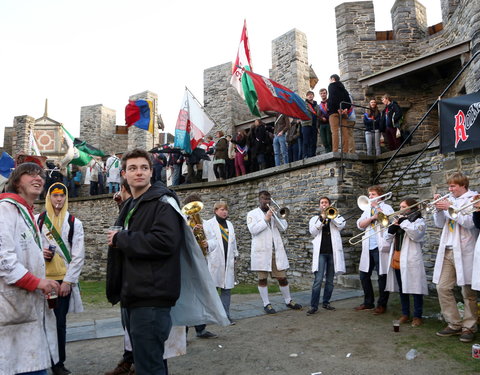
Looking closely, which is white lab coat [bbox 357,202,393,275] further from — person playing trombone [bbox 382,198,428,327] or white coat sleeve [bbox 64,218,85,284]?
white coat sleeve [bbox 64,218,85,284]

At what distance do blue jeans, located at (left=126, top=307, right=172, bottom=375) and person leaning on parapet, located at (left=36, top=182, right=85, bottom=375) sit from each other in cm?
169

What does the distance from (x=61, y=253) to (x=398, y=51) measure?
12869mm

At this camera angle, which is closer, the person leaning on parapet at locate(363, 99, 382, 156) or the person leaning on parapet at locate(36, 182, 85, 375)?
the person leaning on parapet at locate(36, 182, 85, 375)

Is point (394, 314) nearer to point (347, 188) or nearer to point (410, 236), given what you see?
point (410, 236)

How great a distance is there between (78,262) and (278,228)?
12.2ft

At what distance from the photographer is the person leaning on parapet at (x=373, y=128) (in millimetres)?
10391

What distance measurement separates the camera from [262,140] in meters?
11.8

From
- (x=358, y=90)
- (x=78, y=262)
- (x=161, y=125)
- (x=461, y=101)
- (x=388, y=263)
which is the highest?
(x=161, y=125)

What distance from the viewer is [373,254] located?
6051 mm

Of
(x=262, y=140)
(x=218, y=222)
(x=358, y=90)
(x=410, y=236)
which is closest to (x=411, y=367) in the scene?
(x=410, y=236)

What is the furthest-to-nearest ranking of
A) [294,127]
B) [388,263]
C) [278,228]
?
[294,127] < [278,228] < [388,263]

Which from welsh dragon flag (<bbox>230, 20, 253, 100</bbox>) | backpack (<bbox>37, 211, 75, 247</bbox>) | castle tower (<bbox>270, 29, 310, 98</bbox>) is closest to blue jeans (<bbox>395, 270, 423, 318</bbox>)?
backpack (<bbox>37, 211, 75, 247</bbox>)

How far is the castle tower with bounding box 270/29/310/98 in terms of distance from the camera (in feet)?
49.4

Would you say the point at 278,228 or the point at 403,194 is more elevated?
the point at 403,194
